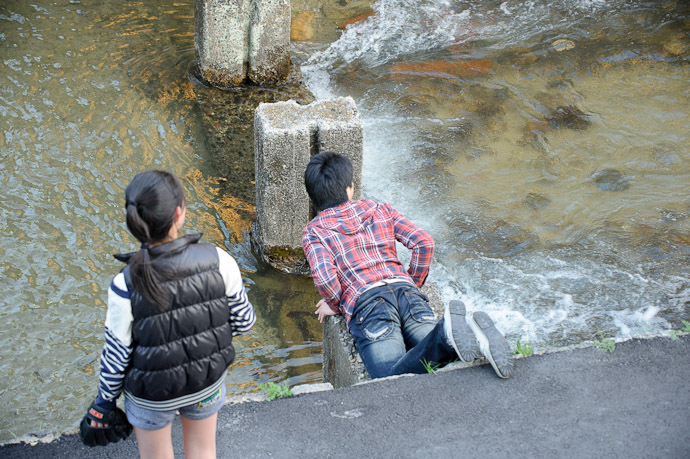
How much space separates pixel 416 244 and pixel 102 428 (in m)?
1.89

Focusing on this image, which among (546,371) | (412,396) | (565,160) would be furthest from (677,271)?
(412,396)

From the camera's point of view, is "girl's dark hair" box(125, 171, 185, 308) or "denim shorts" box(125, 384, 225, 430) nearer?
"girl's dark hair" box(125, 171, 185, 308)

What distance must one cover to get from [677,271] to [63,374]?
4350 millimetres

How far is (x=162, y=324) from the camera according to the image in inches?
83.7

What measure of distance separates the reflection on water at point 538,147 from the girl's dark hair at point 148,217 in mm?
2947

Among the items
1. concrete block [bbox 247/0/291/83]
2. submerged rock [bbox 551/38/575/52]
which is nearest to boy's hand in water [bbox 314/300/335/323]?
concrete block [bbox 247/0/291/83]

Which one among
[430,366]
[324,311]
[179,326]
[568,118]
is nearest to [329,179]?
[324,311]

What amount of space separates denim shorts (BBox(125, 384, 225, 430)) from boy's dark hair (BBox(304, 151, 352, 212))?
1463mm

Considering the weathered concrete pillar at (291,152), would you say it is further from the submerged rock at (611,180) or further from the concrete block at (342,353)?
the submerged rock at (611,180)

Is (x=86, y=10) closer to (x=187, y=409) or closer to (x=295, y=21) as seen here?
(x=295, y=21)

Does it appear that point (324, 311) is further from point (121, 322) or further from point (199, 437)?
point (121, 322)

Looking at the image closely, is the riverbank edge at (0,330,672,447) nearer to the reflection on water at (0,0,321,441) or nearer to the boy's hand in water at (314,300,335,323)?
the boy's hand in water at (314,300,335,323)

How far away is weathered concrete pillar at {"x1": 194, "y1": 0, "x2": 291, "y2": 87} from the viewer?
20.6ft

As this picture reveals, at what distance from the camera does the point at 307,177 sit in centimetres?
363
